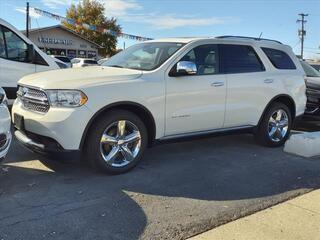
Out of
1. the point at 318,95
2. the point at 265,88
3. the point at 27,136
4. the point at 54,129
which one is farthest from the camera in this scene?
the point at 318,95

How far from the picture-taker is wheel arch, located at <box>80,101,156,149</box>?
5.21 metres

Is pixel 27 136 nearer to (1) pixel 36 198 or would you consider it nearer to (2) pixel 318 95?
(1) pixel 36 198

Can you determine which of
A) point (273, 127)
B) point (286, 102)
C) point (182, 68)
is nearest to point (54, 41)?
point (286, 102)

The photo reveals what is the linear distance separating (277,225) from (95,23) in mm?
54599

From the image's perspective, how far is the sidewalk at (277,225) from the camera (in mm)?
3998

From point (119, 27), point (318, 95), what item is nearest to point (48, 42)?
point (119, 27)

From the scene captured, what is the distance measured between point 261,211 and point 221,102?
2248 millimetres

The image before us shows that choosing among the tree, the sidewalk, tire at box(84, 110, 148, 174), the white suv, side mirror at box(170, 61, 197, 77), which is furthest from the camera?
the tree

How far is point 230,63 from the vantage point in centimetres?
677

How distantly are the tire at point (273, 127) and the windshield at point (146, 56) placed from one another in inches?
80.2

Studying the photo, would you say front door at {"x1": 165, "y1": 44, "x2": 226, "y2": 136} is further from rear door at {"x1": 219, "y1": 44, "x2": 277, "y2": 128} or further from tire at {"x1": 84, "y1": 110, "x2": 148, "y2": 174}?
tire at {"x1": 84, "y1": 110, "x2": 148, "y2": 174}

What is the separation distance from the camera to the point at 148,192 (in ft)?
16.3

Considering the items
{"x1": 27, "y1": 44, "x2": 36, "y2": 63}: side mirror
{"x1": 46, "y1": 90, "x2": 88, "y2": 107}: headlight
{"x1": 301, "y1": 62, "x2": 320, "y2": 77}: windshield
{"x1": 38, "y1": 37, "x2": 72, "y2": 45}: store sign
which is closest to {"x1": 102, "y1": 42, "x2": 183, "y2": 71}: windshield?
{"x1": 46, "y1": 90, "x2": 88, "y2": 107}: headlight

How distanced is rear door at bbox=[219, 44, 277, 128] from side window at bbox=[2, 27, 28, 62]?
4333 mm
